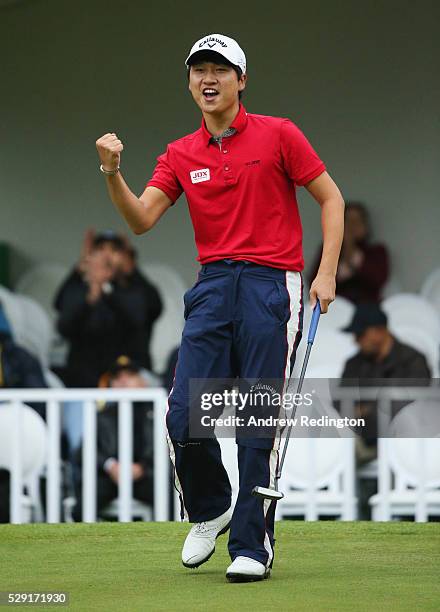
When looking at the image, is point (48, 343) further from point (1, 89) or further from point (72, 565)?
point (72, 565)

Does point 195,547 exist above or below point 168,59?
below

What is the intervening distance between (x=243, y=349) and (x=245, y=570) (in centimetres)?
67

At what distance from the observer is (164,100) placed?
35.6ft

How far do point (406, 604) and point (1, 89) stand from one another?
7.74m

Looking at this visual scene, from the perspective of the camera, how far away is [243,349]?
446 centimetres

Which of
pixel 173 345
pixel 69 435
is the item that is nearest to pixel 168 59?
pixel 173 345

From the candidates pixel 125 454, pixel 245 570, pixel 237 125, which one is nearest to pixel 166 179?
pixel 237 125

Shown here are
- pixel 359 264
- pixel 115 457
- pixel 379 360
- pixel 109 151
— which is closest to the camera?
pixel 109 151

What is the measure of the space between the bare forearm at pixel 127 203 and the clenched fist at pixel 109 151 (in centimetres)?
4

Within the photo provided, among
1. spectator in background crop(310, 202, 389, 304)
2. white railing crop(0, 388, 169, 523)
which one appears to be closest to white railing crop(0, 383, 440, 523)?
white railing crop(0, 388, 169, 523)

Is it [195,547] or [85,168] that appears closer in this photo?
[195,547]

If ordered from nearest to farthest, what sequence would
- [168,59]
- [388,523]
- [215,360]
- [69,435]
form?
[215,360], [388,523], [69,435], [168,59]

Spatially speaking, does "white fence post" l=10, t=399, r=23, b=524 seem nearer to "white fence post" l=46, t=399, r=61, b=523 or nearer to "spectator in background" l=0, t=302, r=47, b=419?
"white fence post" l=46, t=399, r=61, b=523

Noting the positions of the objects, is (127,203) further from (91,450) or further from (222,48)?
(91,450)
